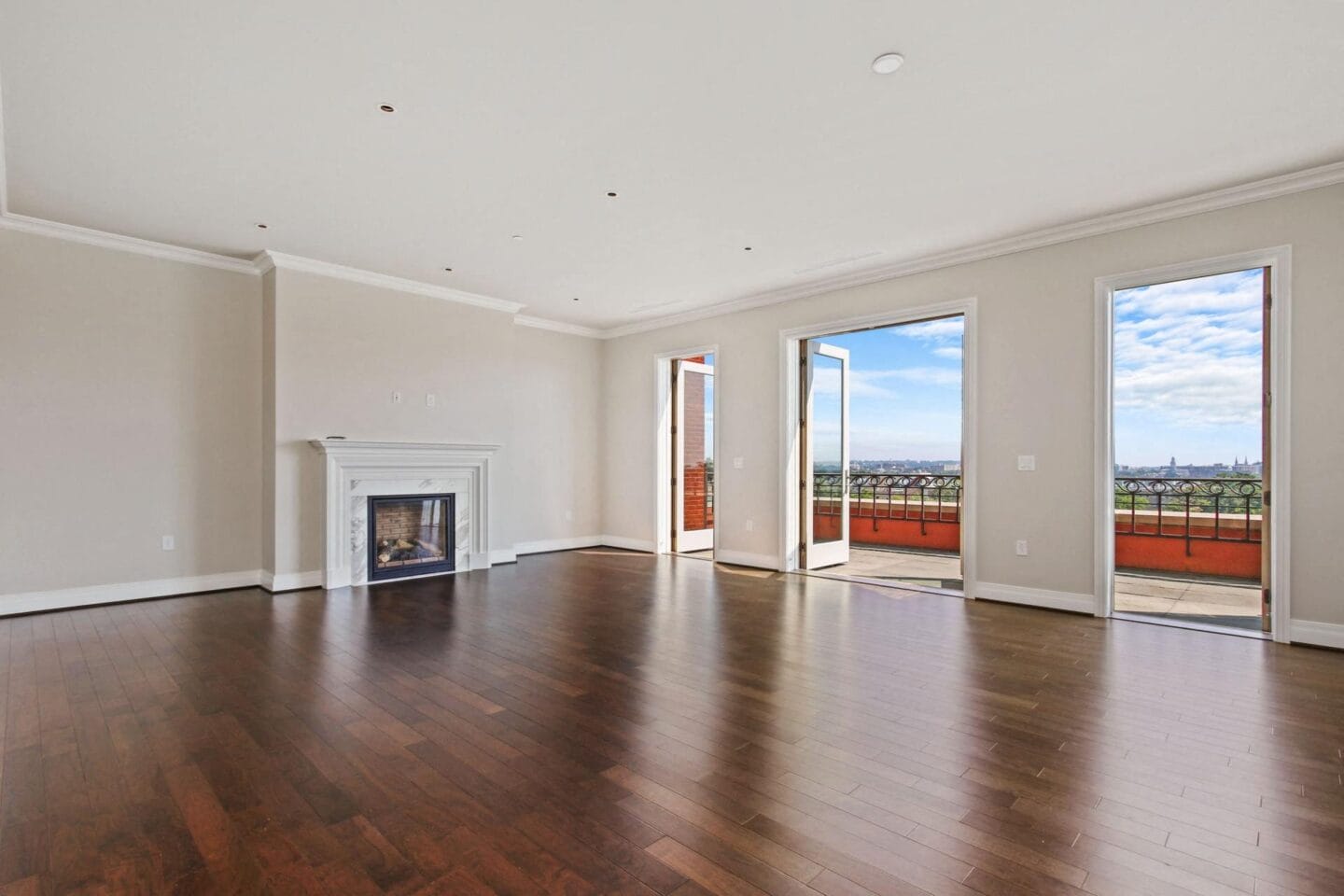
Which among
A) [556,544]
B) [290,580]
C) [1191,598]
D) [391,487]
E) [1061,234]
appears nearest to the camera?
[1061,234]

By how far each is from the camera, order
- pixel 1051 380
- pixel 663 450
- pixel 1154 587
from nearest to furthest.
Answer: pixel 1051 380 → pixel 1154 587 → pixel 663 450

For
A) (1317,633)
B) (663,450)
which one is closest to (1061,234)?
(1317,633)

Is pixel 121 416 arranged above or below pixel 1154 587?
above

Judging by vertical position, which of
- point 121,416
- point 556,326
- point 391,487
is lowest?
point 391,487

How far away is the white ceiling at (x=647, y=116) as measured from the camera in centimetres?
259

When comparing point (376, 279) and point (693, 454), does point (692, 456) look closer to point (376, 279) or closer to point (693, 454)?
point (693, 454)

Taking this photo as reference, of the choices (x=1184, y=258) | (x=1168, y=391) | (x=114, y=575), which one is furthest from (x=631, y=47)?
(x=1168, y=391)

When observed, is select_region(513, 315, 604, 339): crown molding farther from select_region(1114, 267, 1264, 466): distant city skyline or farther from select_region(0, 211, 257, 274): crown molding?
select_region(1114, 267, 1264, 466): distant city skyline

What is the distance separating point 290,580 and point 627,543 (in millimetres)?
3742

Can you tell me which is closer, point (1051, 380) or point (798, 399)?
point (1051, 380)

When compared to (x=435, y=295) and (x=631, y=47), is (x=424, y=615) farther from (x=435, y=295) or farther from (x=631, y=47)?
(x=631, y=47)

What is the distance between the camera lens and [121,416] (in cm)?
511

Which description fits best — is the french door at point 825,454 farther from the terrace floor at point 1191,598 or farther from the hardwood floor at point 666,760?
the terrace floor at point 1191,598

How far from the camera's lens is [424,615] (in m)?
4.72
